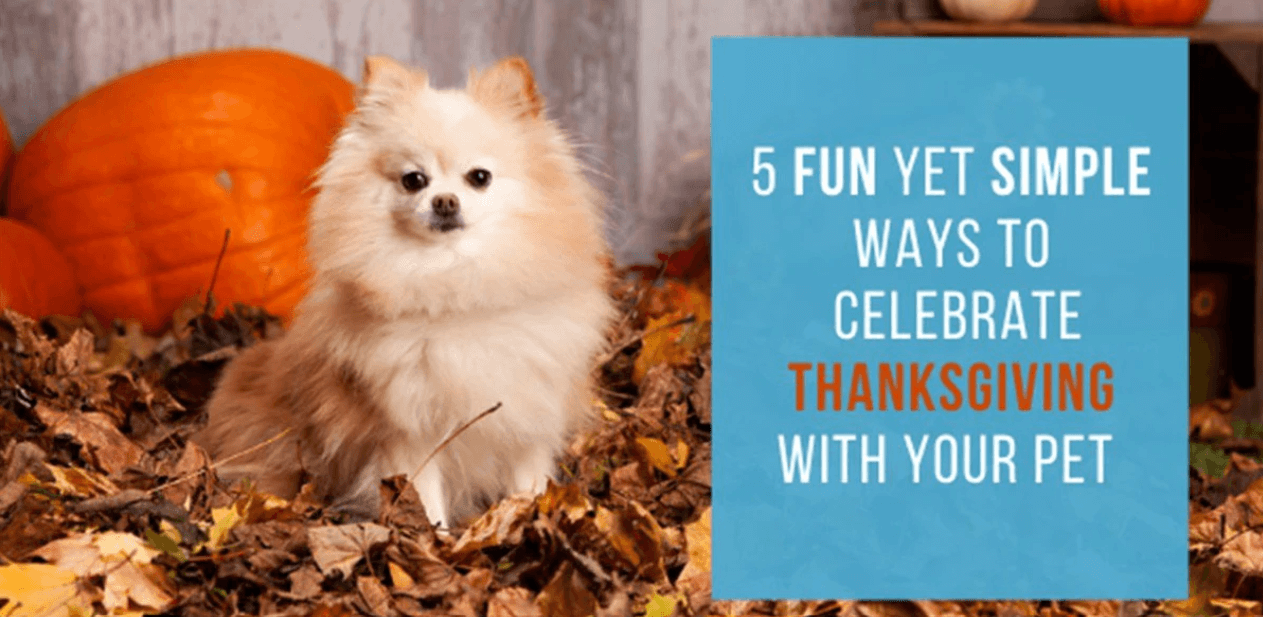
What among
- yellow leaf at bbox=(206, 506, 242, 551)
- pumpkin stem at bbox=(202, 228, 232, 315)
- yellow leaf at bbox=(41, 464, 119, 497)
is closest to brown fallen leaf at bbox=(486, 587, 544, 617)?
yellow leaf at bbox=(206, 506, 242, 551)

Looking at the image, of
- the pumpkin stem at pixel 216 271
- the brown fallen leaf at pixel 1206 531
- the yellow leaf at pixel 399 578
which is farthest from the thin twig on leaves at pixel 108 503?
Result: the brown fallen leaf at pixel 1206 531

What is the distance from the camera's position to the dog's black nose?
6.16 feet

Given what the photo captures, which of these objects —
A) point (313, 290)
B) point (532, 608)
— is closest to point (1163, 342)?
point (532, 608)

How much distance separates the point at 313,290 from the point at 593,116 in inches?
62.2

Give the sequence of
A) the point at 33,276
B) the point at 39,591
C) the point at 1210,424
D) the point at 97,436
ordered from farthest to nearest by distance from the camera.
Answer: the point at 33,276
the point at 1210,424
the point at 97,436
the point at 39,591

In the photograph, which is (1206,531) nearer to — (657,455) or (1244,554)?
(1244,554)

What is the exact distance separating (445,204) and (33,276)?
1.52 m

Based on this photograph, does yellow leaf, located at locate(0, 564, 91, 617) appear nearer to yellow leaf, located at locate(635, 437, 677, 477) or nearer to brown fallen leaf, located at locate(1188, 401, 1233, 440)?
yellow leaf, located at locate(635, 437, 677, 477)

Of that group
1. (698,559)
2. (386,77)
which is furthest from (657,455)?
(386,77)

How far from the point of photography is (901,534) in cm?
170

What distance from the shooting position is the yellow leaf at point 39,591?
5.53ft

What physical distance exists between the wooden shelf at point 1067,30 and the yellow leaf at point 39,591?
6.99 ft

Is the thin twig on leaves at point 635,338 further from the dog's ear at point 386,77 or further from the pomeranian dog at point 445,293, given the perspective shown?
the dog's ear at point 386,77

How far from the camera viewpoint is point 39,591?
5.65 ft
